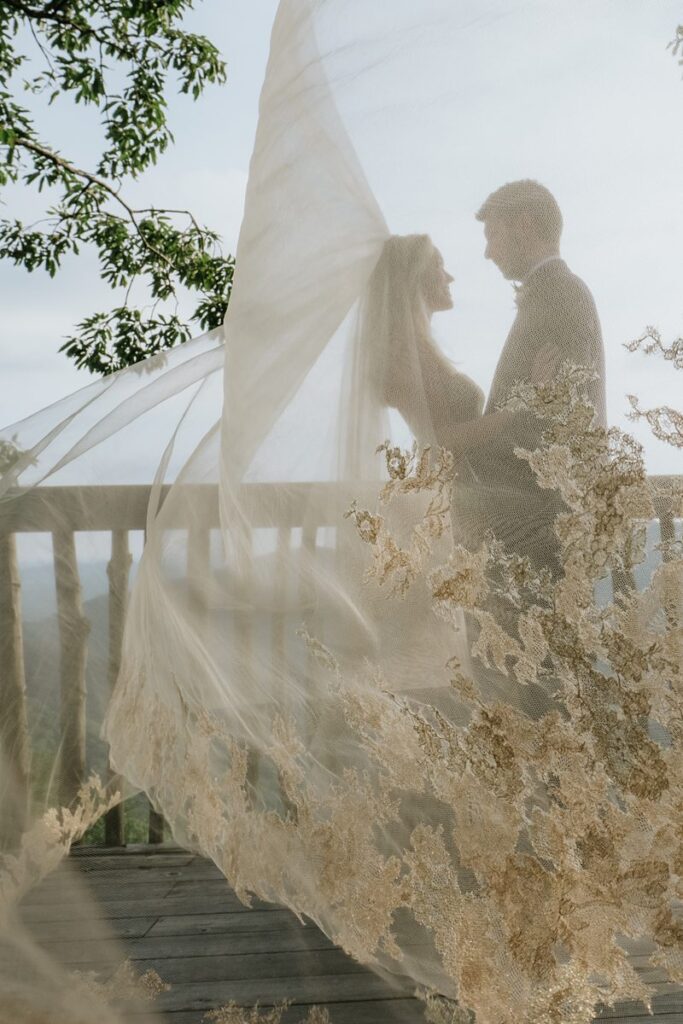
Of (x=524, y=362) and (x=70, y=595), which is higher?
(x=524, y=362)

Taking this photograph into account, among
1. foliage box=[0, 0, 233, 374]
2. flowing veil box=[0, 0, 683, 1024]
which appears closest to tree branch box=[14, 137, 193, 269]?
foliage box=[0, 0, 233, 374]

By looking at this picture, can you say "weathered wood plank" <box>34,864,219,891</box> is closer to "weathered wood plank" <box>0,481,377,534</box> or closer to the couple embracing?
"weathered wood plank" <box>0,481,377,534</box>

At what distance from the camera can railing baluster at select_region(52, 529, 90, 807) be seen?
129 centimetres

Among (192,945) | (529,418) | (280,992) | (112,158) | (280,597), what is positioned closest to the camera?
(529,418)

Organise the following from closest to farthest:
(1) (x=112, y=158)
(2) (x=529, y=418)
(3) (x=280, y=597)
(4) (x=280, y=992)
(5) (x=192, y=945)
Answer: (2) (x=529, y=418) < (3) (x=280, y=597) < (4) (x=280, y=992) < (5) (x=192, y=945) < (1) (x=112, y=158)

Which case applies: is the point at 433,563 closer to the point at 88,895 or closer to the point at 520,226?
the point at 520,226

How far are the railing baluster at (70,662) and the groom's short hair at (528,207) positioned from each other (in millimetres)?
852

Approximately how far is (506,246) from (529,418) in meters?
0.18

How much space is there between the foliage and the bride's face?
3445 mm

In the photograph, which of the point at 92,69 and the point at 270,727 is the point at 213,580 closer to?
the point at 270,727

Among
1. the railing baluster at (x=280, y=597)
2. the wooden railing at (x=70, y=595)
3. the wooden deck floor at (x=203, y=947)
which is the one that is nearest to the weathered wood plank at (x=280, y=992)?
the wooden deck floor at (x=203, y=947)

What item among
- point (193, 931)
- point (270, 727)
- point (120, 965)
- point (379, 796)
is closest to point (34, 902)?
point (120, 965)

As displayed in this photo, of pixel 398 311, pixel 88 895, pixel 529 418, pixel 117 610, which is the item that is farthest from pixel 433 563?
pixel 88 895

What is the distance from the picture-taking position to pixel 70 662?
1.33 meters
